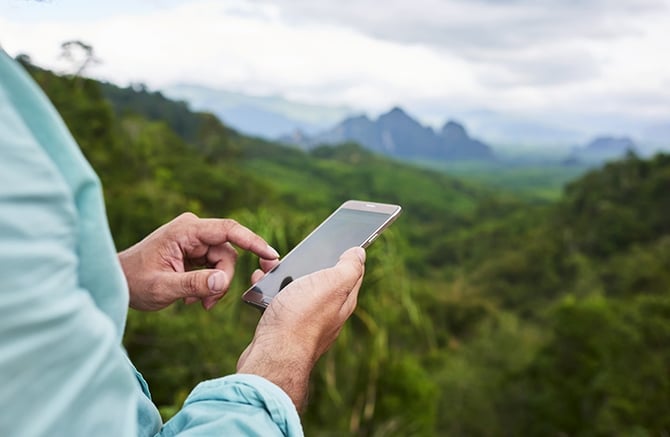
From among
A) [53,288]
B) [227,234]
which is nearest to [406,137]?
[227,234]

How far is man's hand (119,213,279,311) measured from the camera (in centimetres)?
117

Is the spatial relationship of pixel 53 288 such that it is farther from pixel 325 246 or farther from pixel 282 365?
pixel 325 246

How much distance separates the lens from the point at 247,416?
0.77 metres

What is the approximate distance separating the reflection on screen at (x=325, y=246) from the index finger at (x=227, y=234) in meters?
0.08

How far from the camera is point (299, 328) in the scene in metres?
0.94

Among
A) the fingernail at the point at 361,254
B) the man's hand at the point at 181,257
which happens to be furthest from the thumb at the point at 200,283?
the fingernail at the point at 361,254

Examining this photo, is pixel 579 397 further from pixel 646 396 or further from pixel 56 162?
pixel 56 162

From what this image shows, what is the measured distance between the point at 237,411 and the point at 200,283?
389 millimetres

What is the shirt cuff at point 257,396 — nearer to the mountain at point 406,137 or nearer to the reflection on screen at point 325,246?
the reflection on screen at point 325,246

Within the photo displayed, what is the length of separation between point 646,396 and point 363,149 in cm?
9155

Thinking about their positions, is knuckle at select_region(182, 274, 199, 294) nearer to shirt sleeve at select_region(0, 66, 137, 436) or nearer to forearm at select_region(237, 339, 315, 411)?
forearm at select_region(237, 339, 315, 411)

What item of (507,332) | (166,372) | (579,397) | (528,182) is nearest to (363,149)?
(528,182)

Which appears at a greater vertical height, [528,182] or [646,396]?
[646,396]

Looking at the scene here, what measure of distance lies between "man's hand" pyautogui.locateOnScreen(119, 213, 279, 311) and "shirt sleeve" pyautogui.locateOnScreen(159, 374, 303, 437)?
13.1 inches
